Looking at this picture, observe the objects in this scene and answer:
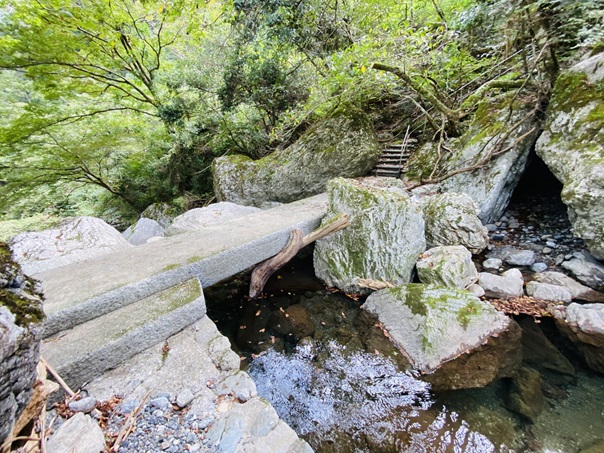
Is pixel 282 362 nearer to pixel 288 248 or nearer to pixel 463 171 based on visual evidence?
pixel 288 248

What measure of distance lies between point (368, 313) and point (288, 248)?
4.96 feet

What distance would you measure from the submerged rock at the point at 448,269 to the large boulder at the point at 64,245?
15.2ft

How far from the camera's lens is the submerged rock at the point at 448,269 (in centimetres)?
361

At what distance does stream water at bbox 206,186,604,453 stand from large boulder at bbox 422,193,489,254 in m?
1.66

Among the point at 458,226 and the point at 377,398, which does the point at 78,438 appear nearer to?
the point at 377,398

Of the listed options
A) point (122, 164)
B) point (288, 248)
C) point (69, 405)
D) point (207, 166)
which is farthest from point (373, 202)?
point (122, 164)

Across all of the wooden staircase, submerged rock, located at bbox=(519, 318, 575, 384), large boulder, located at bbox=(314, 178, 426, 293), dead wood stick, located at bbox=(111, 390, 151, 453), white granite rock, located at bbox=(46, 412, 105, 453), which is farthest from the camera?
the wooden staircase

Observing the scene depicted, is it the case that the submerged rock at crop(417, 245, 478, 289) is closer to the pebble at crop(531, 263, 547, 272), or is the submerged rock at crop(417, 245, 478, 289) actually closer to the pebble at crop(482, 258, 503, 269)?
the pebble at crop(482, 258, 503, 269)

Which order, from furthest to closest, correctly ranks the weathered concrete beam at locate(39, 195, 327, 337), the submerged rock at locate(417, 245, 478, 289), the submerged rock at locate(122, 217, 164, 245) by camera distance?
1. the submerged rock at locate(122, 217, 164, 245)
2. the submerged rock at locate(417, 245, 478, 289)
3. the weathered concrete beam at locate(39, 195, 327, 337)

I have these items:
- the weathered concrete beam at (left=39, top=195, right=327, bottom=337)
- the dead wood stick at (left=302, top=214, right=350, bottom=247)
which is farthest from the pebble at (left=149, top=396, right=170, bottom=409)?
the dead wood stick at (left=302, top=214, right=350, bottom=247)

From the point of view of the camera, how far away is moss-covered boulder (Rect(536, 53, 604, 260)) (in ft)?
10.7

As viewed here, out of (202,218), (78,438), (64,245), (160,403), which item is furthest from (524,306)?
(64,245)

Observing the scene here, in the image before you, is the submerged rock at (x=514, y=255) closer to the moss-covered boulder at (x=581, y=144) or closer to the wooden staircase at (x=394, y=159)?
the moss-covered boulder at (x=581, y=144)

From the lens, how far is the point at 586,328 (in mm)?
2934
